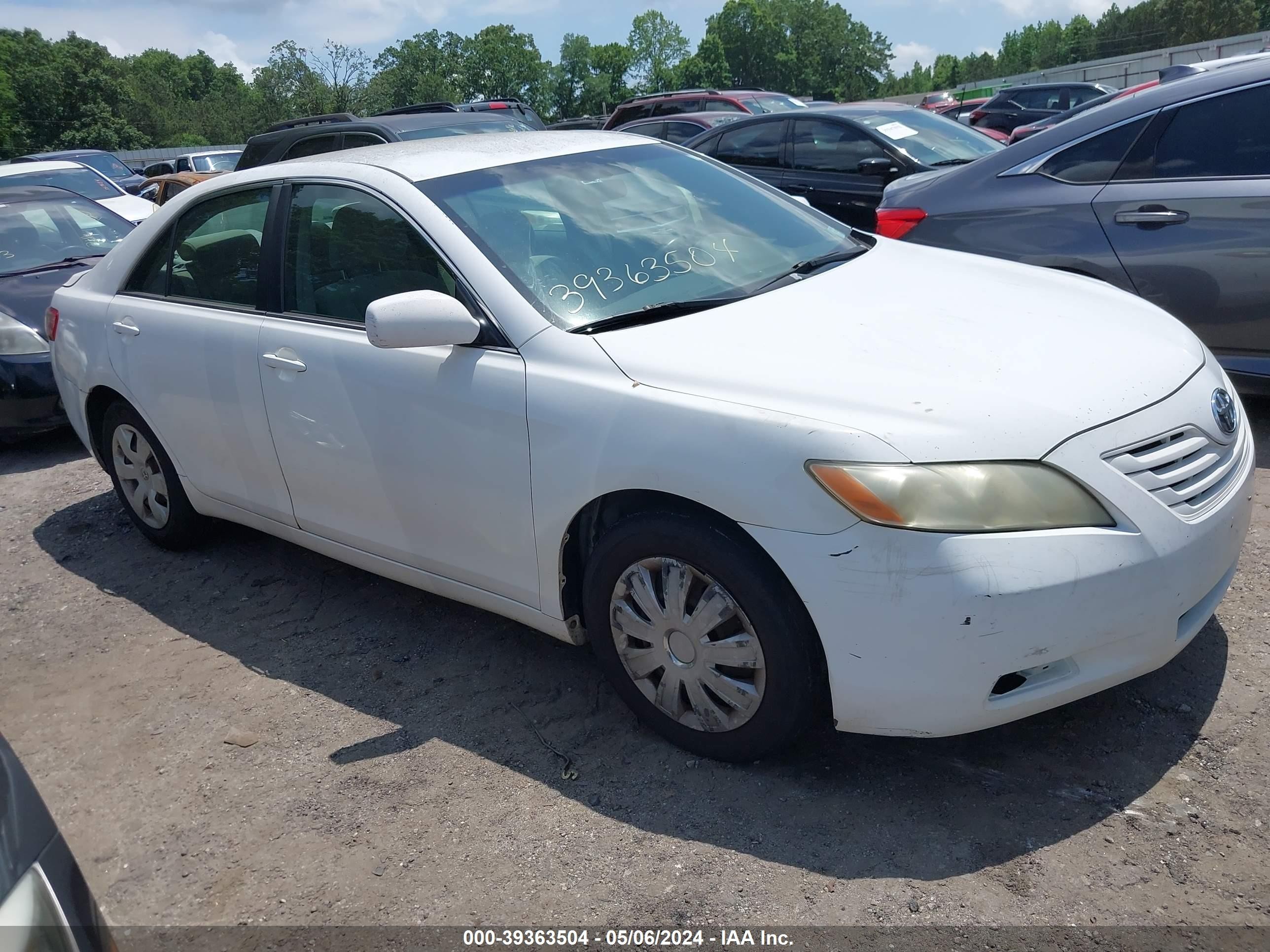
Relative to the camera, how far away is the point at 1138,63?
46.3 m

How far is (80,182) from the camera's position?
11.2 m

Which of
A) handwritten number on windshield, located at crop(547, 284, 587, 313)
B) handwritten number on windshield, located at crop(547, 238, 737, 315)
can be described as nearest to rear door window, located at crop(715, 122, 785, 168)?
handwritten number on windshield, located at crop(547, 238, 737, 315)

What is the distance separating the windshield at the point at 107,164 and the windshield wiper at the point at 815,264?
793 inches

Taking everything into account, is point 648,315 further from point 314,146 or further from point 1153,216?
point 314,146

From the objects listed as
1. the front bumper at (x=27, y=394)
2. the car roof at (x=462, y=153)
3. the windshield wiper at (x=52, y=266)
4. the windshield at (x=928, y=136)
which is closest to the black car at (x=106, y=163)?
the windshield wiper at (x=52, y=266)

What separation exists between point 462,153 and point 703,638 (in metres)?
2.00

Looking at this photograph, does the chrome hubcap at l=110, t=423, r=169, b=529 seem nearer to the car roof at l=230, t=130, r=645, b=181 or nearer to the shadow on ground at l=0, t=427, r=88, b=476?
the car roof at l=230, t=130, r=645, b=181

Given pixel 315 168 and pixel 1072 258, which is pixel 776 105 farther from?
pixel 315 168

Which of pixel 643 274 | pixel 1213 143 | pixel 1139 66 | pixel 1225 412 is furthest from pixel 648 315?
pixel 1139 66

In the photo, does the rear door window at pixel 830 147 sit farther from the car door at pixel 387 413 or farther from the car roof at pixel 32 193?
the car roof at pixel 32 193

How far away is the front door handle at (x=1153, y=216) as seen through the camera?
4656mm

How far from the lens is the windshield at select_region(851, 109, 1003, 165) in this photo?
26.8ft

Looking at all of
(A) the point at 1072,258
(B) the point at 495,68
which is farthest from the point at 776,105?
(B) the point at 495,68

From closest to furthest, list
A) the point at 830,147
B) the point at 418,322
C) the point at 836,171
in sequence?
the point at 418,322 → the point at 836,171 → the point at 830,147
